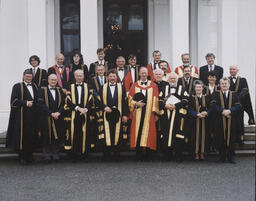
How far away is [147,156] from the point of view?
26.0 ft

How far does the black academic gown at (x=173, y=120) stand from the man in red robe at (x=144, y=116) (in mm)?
177

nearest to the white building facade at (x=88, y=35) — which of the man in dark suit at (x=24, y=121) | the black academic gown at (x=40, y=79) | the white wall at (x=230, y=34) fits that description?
the white wall at (x=230, y=34)

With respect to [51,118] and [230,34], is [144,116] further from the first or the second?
[230,34]

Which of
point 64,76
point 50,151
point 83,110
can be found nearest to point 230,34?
point 64,76

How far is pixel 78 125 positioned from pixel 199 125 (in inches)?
97.7

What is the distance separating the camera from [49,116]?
310 inches

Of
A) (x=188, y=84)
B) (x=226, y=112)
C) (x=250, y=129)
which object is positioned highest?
(x=188, y=84)

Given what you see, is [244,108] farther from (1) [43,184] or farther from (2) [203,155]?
(1) [43,184]

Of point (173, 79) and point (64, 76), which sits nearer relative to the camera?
point (173, 79)

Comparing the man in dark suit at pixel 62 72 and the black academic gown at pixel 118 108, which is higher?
the man in dark suit at pixel 62 72

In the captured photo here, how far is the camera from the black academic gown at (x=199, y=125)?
304 inches

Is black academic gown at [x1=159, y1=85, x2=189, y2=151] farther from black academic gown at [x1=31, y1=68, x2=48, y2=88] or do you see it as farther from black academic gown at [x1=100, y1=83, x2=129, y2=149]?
black academic gown at [x1=31, y1=68, x2=48, y2=88]

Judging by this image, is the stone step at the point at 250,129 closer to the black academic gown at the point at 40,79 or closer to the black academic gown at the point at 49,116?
the black academic gown at the point at 49,116

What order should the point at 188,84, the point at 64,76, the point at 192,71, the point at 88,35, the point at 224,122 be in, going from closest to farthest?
1. the point at 224,122
2. the point at 188,84
3. the point at 64,76
4. the point at 192,71
5. the point at 88,35
